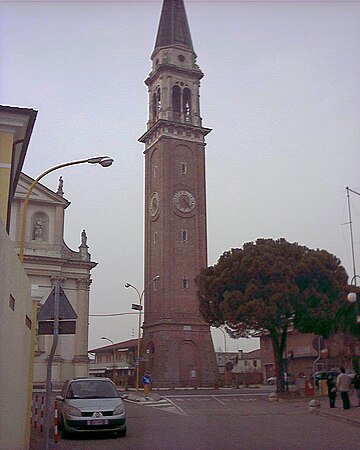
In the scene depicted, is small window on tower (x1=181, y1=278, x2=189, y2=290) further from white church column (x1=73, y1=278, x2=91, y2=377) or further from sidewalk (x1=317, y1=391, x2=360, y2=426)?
sidewalk (x1=317, y1=391, x2=360, y2=426)

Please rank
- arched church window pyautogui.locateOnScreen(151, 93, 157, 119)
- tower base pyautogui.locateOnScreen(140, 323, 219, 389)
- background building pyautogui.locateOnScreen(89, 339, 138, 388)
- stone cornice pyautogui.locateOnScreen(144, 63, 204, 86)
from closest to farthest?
tower base pyautogui.locateOnScreen(140, 323, 219, 389), stone cornice pyautogui.locateOnScreen(144, 63, 204, 86), arched church window pyautogui.locateOnScreen(151, 93, 157, 119), background building pyautogui.locateOnScreen(89, 339, 138, 388)

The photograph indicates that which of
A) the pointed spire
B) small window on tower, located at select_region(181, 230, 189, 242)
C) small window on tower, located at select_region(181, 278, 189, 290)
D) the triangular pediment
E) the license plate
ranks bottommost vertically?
the license plate

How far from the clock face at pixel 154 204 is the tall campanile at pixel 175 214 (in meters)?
0.03

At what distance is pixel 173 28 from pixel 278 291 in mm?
36885

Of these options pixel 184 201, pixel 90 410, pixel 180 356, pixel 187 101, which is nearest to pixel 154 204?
pixel 184 201

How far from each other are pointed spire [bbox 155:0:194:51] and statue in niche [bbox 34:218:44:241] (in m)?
24.1

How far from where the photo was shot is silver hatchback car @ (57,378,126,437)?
14.1 meters

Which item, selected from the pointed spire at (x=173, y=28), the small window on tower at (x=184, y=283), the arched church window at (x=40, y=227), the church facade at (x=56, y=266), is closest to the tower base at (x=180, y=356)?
the small window on tower at (x=184, y=283)

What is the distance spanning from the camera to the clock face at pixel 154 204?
179 feet

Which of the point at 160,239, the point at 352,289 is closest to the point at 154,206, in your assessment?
the point at 160,239

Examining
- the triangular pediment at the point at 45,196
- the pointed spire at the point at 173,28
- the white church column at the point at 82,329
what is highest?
the pointed spire at the point at 173,28

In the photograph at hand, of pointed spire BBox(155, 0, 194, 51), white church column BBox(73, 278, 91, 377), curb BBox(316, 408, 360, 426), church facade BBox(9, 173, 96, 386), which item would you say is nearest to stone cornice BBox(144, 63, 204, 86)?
pointed spire BBox(155, 0, 194, 51)

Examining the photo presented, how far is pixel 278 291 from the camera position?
103 feet

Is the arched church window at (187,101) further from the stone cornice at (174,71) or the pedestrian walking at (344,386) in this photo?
the pedestrian walking at (344,386)
